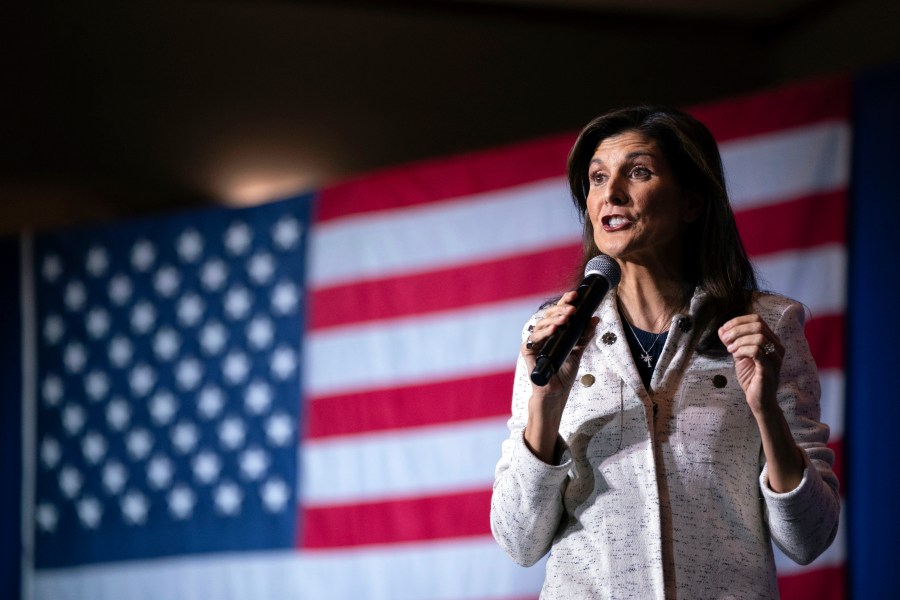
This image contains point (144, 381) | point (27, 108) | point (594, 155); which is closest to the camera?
point (594, 155)

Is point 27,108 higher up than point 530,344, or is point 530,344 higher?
point 27,108

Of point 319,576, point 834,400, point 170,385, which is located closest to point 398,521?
point 319,576

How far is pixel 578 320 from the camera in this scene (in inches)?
49.2

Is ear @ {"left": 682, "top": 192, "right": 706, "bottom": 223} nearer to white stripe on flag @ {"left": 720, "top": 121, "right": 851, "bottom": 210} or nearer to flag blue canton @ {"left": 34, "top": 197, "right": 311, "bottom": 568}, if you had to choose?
white stripe on flag @ {"left": 720, "top": 121, "right": 851, "bottom": 210}

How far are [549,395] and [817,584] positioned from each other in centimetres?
165

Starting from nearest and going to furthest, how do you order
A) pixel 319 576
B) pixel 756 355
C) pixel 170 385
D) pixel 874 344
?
pixel 756 355, pixel 874 344, pixel 319 576, pixel 170 385

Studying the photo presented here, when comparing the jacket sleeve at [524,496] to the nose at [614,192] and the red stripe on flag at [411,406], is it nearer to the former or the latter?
the nose at [614,192]

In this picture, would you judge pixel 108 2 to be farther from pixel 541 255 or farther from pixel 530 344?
pixel 530 344

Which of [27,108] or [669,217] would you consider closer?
[669,217]

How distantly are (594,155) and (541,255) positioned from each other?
5.17 ft

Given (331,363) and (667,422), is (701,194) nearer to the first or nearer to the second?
(667,422)

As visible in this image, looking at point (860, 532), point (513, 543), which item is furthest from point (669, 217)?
point (860, 532)

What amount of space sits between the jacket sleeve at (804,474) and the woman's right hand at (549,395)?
0.27 meters

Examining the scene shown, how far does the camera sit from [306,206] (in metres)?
3.67
